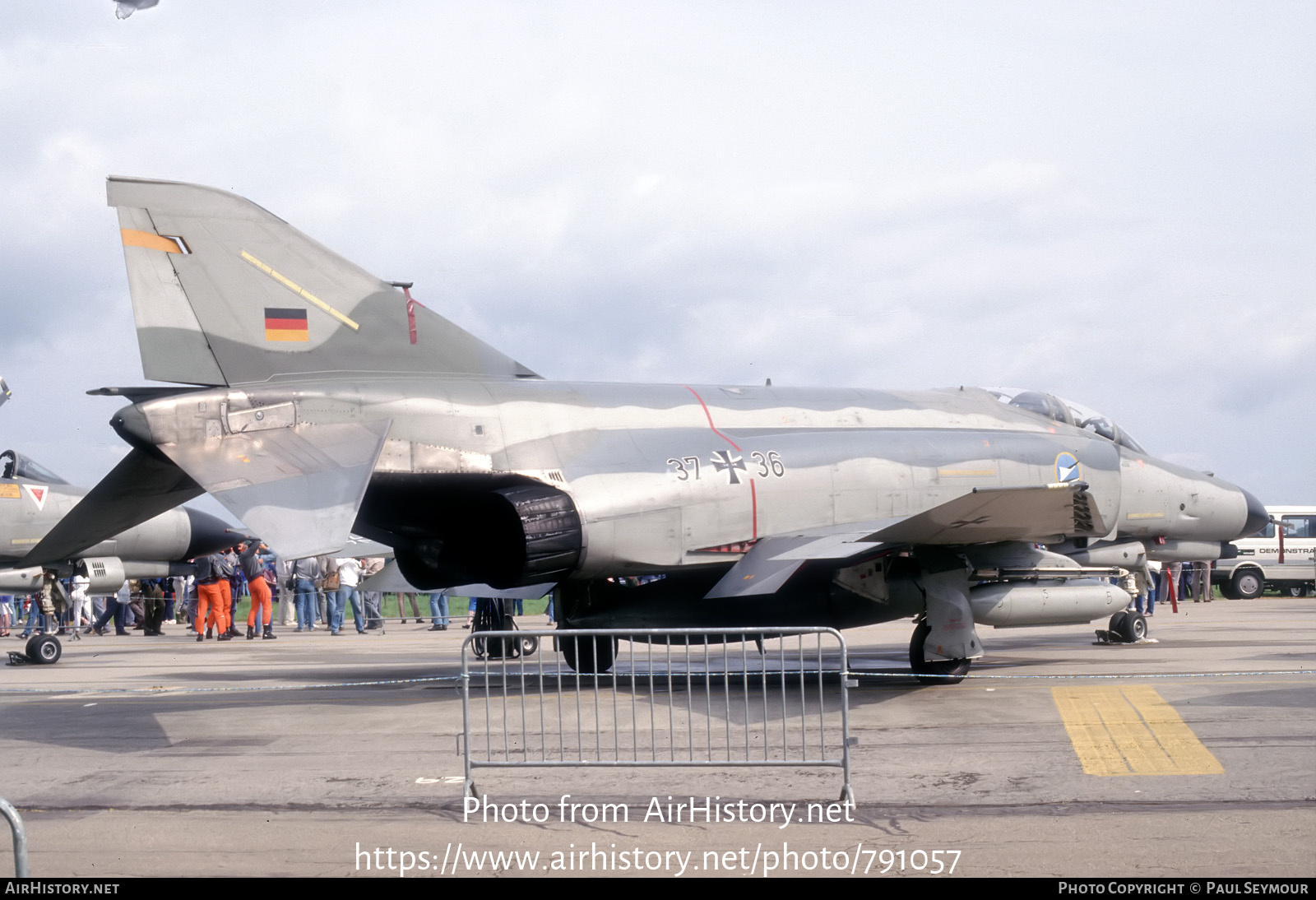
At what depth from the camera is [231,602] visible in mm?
22516

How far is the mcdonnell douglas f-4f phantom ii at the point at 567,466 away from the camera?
8.88 metres

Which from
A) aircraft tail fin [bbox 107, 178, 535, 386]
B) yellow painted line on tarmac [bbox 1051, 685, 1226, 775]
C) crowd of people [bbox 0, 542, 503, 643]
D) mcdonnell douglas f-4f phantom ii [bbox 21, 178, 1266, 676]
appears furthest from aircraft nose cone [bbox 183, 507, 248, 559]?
yellow painted line on tarmac [bbox 1051, 685, 1226, 775]

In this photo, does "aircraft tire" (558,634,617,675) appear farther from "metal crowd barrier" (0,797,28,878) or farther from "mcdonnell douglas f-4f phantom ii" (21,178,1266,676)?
"metal crowd barrier" (0,797,28,878)

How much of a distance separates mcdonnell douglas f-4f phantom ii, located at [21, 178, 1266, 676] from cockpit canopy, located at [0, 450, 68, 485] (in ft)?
20.8

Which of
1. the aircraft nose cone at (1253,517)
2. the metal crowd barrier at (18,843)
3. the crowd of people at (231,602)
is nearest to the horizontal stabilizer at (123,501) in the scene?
the metal crowd barrier at (18,843)

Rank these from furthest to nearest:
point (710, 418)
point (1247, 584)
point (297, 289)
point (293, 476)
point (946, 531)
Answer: point (1247, 584), point (710, 418), point (946, 531), point (297, 289), point (293, 476)

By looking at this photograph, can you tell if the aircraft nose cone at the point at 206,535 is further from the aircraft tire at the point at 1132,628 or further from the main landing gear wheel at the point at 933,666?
the aircraft tire at the point at 1132,628

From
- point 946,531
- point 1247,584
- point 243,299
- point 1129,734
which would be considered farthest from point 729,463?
point 1247,584

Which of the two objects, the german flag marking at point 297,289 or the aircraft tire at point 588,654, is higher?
the german flag marking at point 297,289

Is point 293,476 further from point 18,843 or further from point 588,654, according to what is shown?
point 588,654

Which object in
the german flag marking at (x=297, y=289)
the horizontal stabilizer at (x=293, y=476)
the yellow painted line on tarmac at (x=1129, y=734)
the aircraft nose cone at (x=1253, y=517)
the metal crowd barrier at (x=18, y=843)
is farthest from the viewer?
the aircraft nose cone at (x=1253, y=517)

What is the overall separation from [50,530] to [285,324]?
287 inches

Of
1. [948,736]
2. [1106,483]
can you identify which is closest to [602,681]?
[948,736]

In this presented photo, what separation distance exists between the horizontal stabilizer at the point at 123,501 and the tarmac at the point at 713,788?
5.11ft
